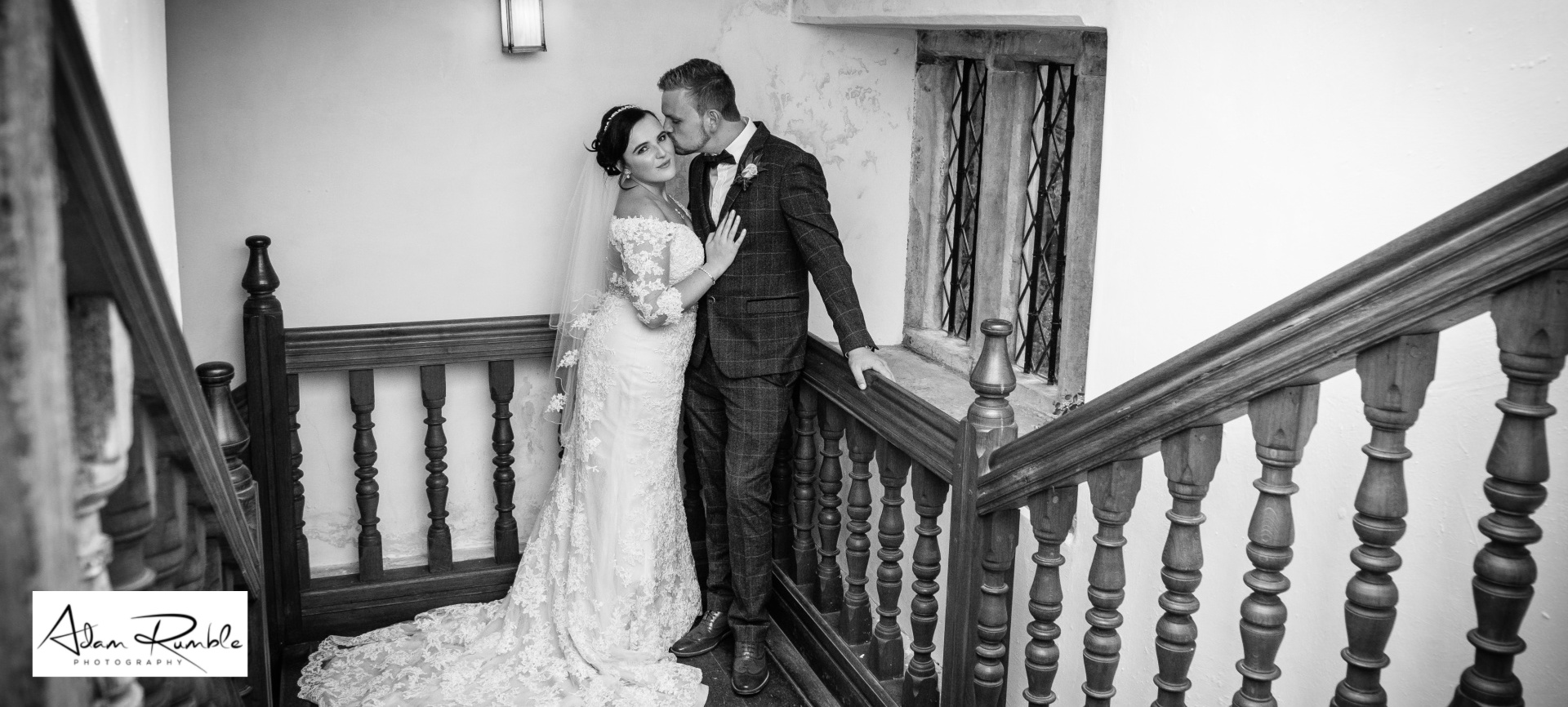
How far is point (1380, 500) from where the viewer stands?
5.05 feet

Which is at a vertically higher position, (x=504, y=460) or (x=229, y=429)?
(x=229, y=429)

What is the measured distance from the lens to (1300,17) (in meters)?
2.16

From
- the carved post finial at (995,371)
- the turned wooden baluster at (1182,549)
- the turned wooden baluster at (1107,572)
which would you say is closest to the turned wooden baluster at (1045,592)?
the turned wooden baluster at (1107,572)

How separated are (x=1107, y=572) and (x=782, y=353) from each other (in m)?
1.58

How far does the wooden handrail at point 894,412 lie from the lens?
2.69 metres

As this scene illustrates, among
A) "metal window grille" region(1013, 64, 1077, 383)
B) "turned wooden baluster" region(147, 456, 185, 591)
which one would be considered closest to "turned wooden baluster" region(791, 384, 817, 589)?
"metal window grille" region(1013, 64, 1077, 383)

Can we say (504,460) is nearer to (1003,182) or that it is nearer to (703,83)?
(703,83)

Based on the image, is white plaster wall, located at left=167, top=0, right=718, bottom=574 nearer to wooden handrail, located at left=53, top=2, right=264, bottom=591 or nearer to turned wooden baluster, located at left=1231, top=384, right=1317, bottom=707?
wooden handrail, located at left=53, top=2, right=264, bottom=591

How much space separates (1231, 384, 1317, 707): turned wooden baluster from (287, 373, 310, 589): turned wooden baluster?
3.07 meters

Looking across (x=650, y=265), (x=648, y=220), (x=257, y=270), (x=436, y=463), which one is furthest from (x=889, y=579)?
(x=257, y=270)

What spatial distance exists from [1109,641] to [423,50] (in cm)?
285

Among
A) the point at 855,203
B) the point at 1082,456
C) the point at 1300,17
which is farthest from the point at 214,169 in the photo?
the point at 1300,17

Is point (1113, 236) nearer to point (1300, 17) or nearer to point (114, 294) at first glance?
point (1300, 17)

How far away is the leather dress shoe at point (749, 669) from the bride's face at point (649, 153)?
148 centimetres
